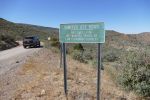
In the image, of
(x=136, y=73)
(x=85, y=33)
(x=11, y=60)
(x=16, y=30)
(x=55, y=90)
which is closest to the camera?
(x=85, y=33)

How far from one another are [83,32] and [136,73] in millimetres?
3991

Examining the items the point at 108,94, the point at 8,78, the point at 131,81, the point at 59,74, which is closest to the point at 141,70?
the point at 131,81

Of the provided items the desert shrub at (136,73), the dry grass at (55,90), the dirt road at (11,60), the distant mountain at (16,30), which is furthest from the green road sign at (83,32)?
the distant mountain at (16,30)

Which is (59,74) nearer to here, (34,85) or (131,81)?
(34,85)

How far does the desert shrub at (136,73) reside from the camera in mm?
12405

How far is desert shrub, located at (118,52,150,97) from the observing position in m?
12.4

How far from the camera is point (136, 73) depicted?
12.8m

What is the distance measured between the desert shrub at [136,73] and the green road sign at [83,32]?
3.75 m

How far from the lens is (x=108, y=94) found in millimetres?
11141

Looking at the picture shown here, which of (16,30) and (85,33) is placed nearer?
(85,33)

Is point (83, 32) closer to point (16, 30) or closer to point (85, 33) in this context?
point (85, 33)

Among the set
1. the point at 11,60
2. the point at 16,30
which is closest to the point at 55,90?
the point at 11,60

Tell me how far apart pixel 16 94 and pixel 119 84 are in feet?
15.8

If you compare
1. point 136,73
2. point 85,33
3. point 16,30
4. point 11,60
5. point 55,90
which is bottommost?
point 55,90
